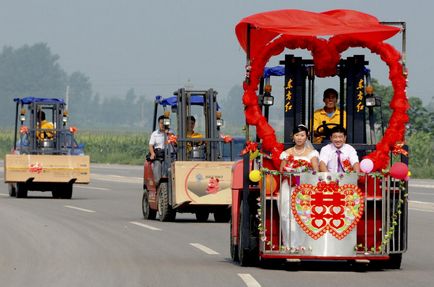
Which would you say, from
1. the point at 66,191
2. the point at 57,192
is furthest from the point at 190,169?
the point at 57,192

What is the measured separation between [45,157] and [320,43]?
20.6 metres

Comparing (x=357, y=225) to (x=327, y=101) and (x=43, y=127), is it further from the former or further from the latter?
(x=43, y=127)

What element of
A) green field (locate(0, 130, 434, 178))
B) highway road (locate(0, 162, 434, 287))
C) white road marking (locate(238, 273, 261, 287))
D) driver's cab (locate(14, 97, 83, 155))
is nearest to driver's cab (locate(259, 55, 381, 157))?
highway road (locate(0, 162, 434, 287))

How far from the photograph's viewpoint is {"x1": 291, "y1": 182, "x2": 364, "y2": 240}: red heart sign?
1592cm

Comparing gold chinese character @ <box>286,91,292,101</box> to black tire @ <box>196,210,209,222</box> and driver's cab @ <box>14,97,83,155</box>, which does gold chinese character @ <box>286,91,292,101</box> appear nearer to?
black tire @ <box>196,210,209,222</box>

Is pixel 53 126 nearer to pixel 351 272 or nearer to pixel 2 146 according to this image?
pixel 351 272

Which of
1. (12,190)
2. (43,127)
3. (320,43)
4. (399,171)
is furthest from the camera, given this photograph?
(12,190)

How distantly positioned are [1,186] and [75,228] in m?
22.5

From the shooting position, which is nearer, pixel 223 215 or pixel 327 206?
pixel 327 206

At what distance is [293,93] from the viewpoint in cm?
1719

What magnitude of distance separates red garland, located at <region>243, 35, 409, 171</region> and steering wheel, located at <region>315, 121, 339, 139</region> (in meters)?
0.86

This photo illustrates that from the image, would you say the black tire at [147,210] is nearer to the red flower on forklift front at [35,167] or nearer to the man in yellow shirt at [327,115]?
the red flower on forklift front at [35,167]

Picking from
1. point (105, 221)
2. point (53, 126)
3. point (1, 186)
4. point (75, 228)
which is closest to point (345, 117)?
point (75, 228)

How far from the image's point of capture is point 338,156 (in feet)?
53.4
